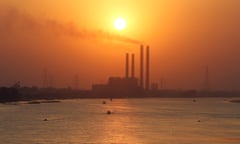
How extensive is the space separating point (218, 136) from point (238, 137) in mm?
2192

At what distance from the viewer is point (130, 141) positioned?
1914 inches

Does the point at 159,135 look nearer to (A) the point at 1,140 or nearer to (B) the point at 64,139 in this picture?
(B) the point at 64,139

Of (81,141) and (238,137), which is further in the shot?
(238,137)

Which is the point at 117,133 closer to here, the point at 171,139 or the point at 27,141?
the point at 171,139

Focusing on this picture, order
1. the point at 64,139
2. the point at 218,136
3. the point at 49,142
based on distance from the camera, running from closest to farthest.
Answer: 1. the point at 49,142
2. the point at 64,139
3. the point at 218,136

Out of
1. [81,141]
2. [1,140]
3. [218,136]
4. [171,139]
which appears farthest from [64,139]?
[218,136]

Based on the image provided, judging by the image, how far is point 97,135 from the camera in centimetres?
5509

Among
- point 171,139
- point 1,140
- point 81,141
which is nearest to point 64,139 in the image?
point 81,141

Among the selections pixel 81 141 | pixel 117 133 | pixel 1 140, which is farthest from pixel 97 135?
pixel 1 140

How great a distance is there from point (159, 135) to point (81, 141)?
9.59 meters

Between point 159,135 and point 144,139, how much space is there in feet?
14.3

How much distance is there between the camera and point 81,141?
4850 cm

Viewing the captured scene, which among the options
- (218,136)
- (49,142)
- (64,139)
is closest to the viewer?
(49,142)

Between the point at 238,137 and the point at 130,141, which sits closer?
the point at 130,141
